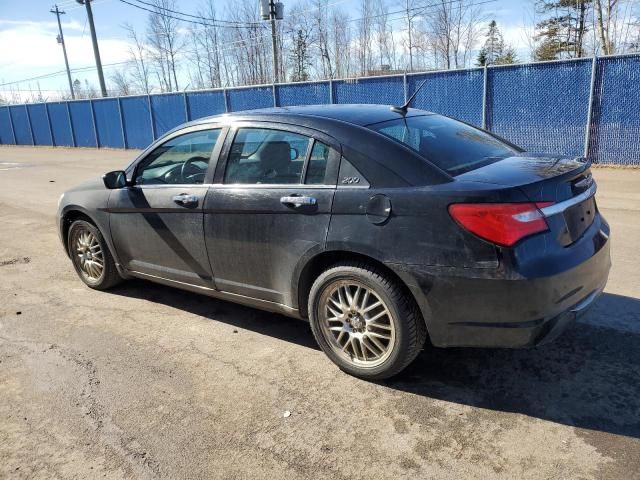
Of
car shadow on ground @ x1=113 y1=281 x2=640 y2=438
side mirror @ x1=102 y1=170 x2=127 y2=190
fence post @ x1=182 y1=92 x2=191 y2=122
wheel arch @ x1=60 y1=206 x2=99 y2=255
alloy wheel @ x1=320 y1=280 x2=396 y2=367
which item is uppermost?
fence post @ x1=182 y1=92 x2=191 y2=122

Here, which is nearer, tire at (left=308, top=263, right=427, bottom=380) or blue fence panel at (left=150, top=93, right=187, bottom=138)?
tire at (left=308, top=263, right=427, bottom=380)

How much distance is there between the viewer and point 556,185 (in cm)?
287

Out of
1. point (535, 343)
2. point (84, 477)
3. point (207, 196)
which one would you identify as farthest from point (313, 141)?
point (84, 477)

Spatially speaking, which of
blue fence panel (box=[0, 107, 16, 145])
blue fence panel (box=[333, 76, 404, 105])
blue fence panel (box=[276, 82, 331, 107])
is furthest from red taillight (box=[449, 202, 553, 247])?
blue fence panel (box=[0, 107, 16, 145])

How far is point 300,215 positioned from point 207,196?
89 cm

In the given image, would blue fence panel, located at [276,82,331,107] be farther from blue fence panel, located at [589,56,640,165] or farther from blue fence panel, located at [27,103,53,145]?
blue fence panel, located at [27,103,53,145]

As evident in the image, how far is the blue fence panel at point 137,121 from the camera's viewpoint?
24170mm

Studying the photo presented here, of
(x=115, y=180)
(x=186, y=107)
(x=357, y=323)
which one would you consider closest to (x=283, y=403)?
(x=357, y=323)

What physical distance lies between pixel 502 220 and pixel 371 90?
13.1 meters

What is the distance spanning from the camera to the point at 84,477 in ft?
8.31

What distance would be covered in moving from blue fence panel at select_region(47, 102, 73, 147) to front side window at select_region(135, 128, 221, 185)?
94.9 feet

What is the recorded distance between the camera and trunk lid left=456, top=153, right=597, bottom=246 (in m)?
2.78

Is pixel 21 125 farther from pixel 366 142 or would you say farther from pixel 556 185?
pixel 556 185

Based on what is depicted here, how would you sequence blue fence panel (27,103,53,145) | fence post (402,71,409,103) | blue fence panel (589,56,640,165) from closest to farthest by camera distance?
1. blue fence panel (589,56,640,165)
2. fence post (402,71,409,103)
3. blue fence panel (27,103,53,145)
